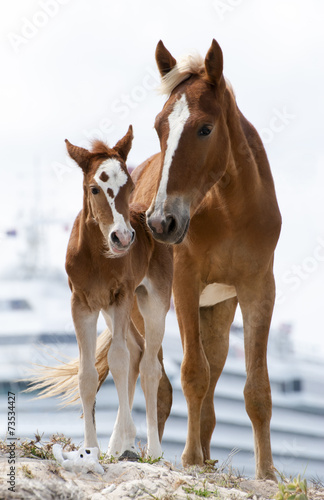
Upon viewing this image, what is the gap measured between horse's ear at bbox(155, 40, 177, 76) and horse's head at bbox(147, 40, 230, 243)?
0.01 metres

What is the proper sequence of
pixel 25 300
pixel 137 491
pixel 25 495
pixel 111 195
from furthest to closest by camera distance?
1. pixel 25 300
2. pixel 111 195
3. pixel 137 491
4. pixel 25 495

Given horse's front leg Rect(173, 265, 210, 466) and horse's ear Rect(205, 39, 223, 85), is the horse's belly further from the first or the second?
horse's ear Rect(205, 39, 223, 85)

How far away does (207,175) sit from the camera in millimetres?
6250

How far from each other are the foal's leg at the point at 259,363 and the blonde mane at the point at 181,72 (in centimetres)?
205

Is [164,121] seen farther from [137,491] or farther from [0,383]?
[0,383]

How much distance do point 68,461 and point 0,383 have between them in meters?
27.5

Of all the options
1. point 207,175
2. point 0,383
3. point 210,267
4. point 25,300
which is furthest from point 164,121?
point 25,300

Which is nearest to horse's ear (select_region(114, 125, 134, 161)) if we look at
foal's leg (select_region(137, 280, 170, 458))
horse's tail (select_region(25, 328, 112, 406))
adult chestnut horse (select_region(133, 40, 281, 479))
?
adult chestnut horse (select_region(133, 40, 281, 479))

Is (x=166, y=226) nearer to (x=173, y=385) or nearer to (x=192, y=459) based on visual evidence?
(x=192, y=459)

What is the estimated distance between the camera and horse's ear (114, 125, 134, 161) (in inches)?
240

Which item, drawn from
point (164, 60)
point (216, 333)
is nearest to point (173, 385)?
point (216, 333)

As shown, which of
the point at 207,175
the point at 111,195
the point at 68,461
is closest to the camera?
the point at 68,461

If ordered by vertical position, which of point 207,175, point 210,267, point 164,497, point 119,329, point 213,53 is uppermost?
point 213,53

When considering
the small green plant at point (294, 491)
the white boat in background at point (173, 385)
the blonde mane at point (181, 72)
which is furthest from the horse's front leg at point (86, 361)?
the white boat in background at point (173, 385)
